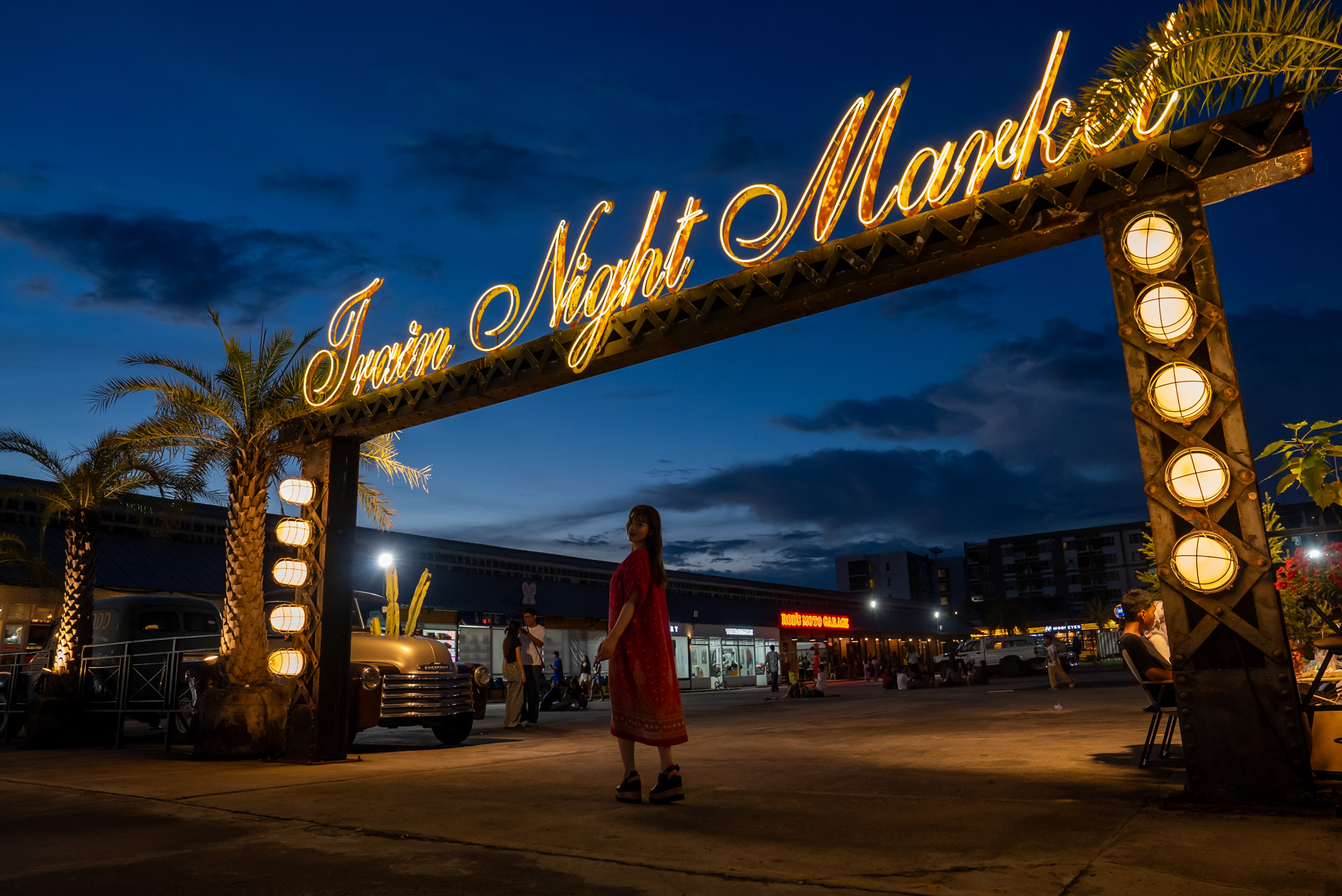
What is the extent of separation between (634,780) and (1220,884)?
352cm

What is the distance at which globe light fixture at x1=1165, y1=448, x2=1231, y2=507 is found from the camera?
16.8ft

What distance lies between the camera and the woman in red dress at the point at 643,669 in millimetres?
5688

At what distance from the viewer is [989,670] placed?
3394 centimetres

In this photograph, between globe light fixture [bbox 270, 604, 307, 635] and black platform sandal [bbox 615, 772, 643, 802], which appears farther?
globe light fixture [bbox 270, 604, 307, 635]

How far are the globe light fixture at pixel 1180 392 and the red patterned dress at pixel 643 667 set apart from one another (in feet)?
11.3

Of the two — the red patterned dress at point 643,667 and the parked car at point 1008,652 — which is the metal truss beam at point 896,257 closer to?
the red patterned dress at point 643,667

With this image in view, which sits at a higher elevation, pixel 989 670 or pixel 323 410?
pixel 323 410

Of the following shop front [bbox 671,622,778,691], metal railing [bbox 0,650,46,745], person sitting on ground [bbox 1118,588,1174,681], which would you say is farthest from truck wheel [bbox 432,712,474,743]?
shop front [bbox 671,622,778,691]

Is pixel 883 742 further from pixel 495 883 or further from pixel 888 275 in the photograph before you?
pixel 495 883

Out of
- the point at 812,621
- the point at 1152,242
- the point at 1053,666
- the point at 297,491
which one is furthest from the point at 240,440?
the point at 812,621

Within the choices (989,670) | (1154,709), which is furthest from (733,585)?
(1154,709)

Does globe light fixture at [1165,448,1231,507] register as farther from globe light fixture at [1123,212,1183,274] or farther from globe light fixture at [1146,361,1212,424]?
globe light fixture at [1123,212,1183,274]

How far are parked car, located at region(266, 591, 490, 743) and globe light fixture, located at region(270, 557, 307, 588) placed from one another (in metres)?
0.99

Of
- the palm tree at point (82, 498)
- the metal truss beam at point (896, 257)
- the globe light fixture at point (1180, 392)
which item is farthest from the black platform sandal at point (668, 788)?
the palm tree at point (82, 498)
